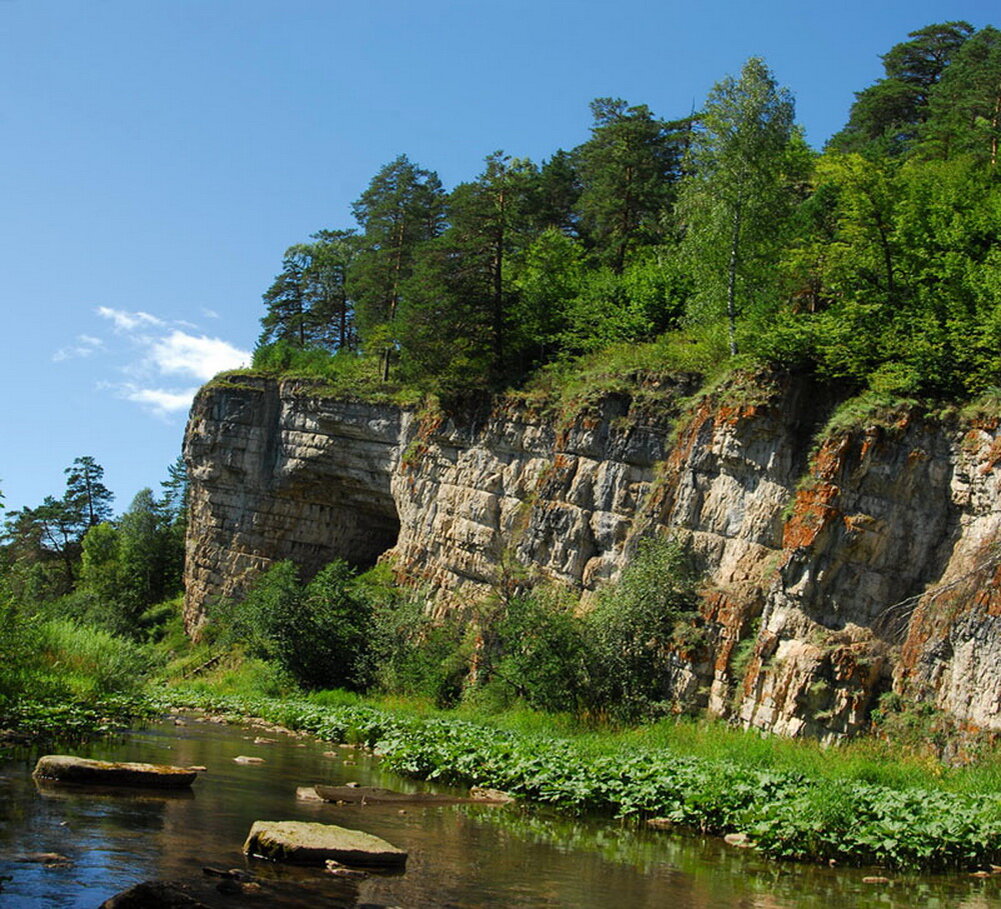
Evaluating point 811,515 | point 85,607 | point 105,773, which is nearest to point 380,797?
point 105,773

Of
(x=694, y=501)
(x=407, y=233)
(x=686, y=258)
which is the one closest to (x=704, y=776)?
(x=694, y=501)

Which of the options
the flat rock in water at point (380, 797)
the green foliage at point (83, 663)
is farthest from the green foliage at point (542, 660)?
the green foliage at point (83, 663)

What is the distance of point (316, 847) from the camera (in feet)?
32.2

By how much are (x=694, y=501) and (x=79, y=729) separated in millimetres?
17771

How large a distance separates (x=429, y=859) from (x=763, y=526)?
17.3 metres

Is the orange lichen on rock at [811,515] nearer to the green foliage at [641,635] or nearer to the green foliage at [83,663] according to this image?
the green foliage at [641,635]

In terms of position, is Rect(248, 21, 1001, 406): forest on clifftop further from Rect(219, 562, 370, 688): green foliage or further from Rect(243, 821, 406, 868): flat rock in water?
Rect(243, 821, 406, 868): flat rock in water

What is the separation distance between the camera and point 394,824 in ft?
41.1

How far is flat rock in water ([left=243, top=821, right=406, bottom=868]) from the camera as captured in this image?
385 inches

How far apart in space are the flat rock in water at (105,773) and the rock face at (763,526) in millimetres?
14255

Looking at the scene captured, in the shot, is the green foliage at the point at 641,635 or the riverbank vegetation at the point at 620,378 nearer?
the riverbank vegetation at the point at 620,378

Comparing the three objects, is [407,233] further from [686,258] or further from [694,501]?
[694,501]

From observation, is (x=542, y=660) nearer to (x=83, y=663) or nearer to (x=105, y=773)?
(x=83, y=663)

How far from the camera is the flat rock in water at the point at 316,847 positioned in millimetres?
9773
